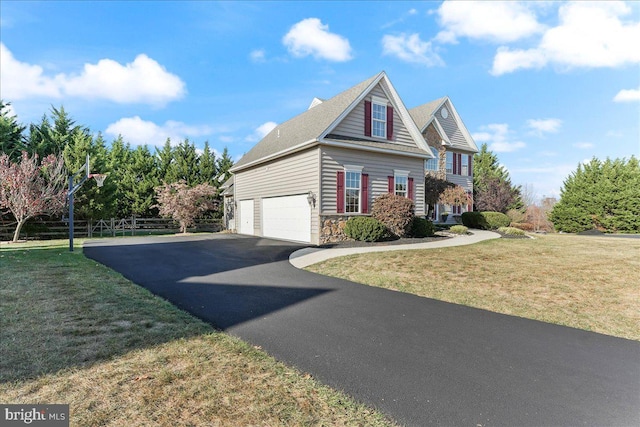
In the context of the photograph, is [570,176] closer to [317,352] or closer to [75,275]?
[317,352]

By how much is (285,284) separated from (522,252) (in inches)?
335

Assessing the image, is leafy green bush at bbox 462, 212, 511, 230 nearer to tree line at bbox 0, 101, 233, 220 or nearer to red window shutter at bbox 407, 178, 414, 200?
red window shutter at bbox 407, 178, 414, 200

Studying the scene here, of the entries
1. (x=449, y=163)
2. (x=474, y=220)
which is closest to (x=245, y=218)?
(x=474, y=220)

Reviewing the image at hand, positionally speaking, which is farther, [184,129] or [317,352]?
[184,129]

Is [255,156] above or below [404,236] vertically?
above

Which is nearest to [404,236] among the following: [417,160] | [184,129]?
[417,160]

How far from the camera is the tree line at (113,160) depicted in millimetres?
20703

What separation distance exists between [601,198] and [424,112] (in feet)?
42.2

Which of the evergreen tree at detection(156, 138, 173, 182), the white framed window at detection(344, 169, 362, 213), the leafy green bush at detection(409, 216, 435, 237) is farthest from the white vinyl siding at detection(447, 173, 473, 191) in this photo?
the evergreen tree at detection(156, 138, 173, 182)

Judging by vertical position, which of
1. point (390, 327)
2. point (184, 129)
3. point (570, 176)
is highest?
point (184, 129)

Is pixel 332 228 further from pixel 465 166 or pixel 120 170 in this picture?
pixel 120 170

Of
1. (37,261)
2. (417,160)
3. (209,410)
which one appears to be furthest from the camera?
(417,160)

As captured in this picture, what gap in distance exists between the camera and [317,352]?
142 inches

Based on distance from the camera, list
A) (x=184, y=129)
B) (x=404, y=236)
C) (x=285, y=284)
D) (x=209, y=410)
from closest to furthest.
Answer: (x=209, y=410) → (x=285, y=284) → (x=404, y=236) → (x=184, y=129)
